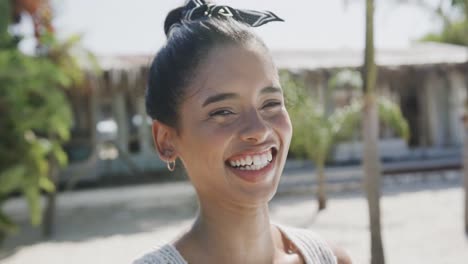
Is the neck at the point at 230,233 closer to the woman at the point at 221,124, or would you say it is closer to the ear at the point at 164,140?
the woman at the point at 221,124

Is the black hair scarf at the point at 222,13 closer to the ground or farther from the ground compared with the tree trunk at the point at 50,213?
farther from the ground

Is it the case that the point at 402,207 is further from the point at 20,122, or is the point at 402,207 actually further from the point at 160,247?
the point at 160,247

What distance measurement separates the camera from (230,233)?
123 cm

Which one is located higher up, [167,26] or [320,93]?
[167,26]

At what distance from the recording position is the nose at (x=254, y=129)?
1104 mm

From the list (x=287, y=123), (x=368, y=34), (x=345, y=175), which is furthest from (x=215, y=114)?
(x=345, y=175)

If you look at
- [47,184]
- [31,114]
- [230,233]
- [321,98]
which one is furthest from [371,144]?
[321,98]

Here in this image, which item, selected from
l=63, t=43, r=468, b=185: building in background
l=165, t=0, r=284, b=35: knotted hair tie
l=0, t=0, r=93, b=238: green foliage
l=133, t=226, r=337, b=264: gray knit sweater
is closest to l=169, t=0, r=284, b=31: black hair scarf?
l=165, t=0, r=284, b=35: knotted hair tie

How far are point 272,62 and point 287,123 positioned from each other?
0.16m

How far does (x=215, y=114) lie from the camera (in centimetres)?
113

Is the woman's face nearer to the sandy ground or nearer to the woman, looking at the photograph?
the woman

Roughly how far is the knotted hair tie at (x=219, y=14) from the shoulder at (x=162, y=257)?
54 cm

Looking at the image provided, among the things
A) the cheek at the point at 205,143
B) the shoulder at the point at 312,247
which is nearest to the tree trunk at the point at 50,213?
the shoulder at the point at 312,247

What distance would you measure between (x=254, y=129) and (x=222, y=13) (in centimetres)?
31
